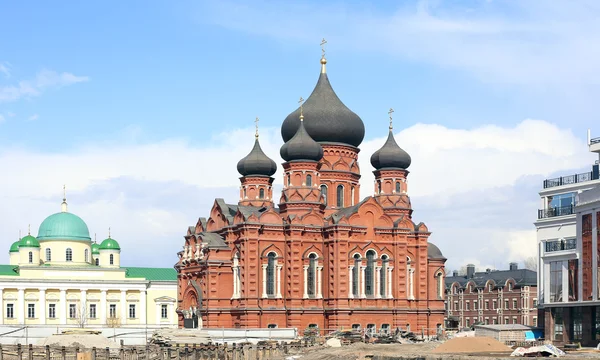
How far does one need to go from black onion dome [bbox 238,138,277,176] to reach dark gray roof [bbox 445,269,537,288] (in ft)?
112

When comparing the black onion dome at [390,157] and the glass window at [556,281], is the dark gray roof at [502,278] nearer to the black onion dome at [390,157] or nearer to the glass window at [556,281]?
the black onion dome at [390,157]

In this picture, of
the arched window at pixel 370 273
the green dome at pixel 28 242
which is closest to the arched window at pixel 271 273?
the arched window at pixel 370 273

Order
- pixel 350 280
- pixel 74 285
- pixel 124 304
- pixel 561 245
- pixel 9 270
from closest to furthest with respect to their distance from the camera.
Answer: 1. pixel 561 245
2. pixel 350 280
3. pixel 74 285
4. pixel 9 270
5. pixel 124 304

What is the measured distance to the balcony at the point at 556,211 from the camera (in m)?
60.8

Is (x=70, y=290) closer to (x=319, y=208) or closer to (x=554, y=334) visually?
(x=319, y=208)

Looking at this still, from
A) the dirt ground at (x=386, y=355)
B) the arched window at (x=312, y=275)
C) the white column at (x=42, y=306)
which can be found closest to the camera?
the dirt ground at (x=386, y=355)

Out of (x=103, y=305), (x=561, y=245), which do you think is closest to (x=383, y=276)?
(x=561, y=245)

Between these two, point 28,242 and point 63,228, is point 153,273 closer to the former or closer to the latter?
point 63,228

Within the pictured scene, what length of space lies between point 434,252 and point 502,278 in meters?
25.6

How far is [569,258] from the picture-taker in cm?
5750

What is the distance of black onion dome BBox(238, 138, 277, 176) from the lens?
7006cm

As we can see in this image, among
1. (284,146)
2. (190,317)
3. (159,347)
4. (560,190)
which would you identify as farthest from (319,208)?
(159,347)

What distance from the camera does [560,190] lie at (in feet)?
204

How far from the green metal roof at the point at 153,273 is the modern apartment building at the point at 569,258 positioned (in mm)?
49050
